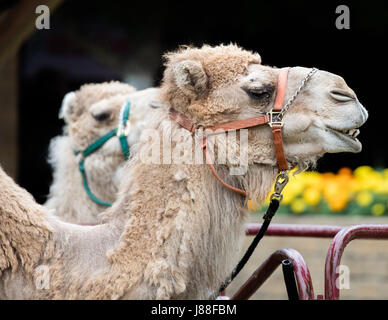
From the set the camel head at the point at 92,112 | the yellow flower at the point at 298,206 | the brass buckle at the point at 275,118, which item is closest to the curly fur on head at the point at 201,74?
the brass buckle at the point at 275,118

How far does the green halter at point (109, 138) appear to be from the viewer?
175 inches

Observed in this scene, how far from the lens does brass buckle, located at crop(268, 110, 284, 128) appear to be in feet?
8.55

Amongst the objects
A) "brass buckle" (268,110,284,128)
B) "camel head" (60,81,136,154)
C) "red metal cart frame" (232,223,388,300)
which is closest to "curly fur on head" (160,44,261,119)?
"brass buckle" (268,110,284,128)

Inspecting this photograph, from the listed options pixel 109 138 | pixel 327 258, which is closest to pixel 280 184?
pixel 327 258

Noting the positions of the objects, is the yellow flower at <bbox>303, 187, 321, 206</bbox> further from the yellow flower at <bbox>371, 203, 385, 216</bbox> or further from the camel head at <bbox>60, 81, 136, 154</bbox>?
the camel head at <bbox>60, 81, 136, 154</bbox>

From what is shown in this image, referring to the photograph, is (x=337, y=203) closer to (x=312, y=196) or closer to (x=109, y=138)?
(x=312, y=196)

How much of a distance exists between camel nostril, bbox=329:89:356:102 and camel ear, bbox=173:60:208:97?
1.74 feet

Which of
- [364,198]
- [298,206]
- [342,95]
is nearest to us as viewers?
[342,95]

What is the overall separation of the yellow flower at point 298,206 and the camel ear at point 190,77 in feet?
15.4

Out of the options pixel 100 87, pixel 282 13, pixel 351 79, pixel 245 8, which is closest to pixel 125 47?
pixel 245 8

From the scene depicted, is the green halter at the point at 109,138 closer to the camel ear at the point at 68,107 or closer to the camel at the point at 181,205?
the camel ear at the point at 68,107

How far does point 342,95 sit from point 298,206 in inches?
185

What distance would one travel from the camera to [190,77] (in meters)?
2.67

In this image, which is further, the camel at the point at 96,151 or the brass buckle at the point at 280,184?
the camel at the point at 96,151
